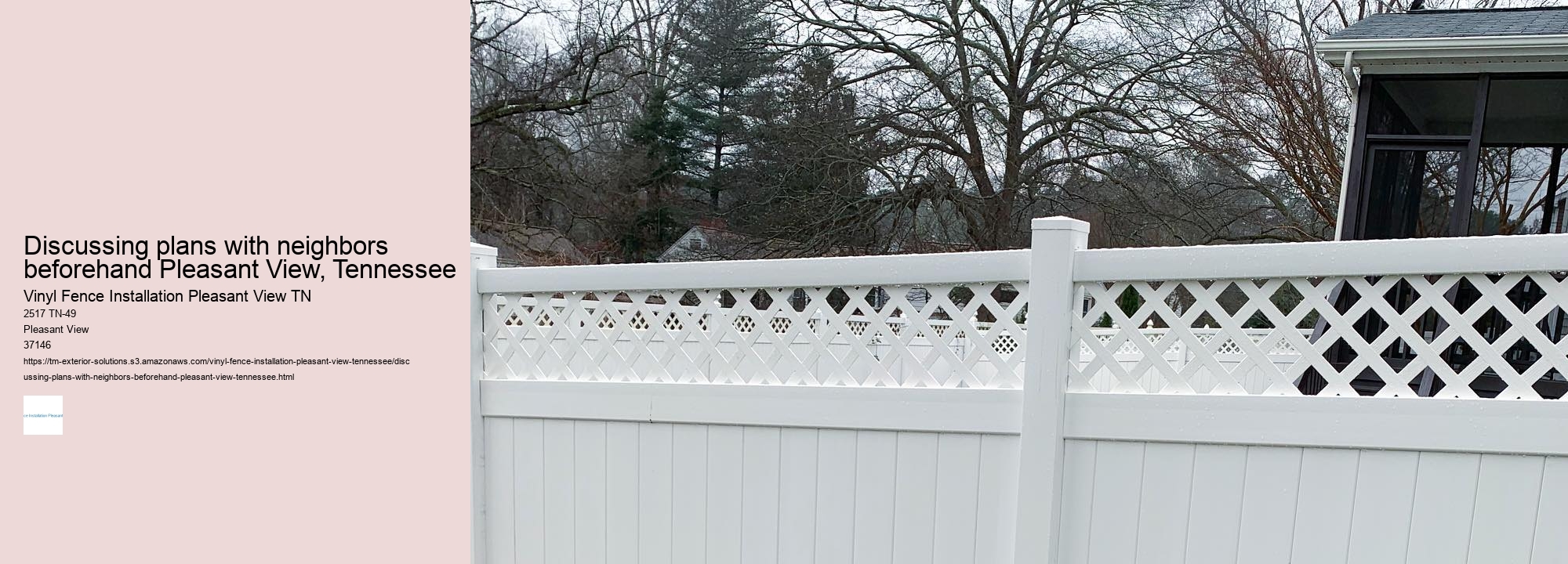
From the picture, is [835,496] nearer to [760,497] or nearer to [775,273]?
[760,497]

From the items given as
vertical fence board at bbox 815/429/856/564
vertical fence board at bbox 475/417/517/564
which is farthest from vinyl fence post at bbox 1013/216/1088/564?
vertical fence board at bbox 475/417/517/564

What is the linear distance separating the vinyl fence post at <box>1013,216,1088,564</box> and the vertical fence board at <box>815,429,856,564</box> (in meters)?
0.45

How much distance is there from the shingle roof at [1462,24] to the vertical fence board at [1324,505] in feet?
10.5

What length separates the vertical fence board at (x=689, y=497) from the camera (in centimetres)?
257

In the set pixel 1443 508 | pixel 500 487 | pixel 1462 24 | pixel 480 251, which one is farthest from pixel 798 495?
pixel 1462 24

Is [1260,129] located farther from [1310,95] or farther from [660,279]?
[660,279]

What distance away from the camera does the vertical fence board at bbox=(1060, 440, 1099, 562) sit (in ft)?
7.29

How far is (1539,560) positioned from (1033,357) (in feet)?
3.72

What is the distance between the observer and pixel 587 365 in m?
2.71

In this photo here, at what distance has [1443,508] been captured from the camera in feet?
6.56

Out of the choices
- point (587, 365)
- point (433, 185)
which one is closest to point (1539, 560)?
point (587, 365)

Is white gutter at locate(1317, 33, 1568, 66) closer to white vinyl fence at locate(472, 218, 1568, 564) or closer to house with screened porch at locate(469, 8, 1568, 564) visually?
house with screened porch at locate(469, 8, 1568, 564)

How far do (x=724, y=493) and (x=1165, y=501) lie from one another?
1143 millimetres

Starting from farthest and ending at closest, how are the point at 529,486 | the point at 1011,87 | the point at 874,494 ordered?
the point at 1011,87, the point at 529,486, the point at 874,494
